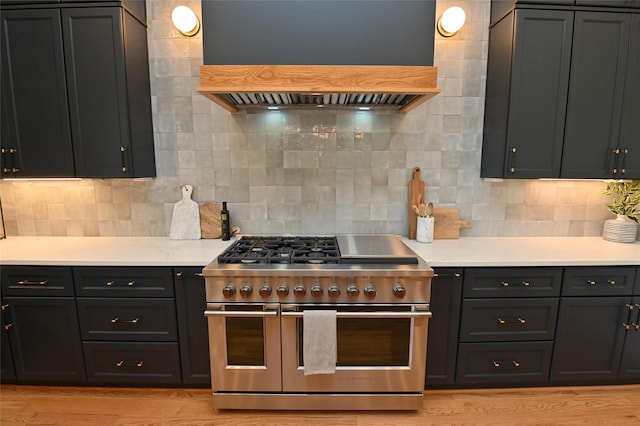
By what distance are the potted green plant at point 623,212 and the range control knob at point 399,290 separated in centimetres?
183

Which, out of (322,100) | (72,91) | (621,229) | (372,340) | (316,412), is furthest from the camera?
(621,229)

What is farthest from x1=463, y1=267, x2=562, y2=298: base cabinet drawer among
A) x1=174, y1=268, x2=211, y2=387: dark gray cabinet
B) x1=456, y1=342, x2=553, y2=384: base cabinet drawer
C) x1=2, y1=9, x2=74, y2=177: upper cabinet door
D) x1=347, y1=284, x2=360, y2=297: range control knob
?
x1=2, y1=9, x2=74, y2=177: upper cabinet door

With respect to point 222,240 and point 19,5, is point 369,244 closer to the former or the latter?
point 222,240

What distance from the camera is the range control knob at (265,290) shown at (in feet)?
5.74

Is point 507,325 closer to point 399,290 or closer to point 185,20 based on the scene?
point 399,290

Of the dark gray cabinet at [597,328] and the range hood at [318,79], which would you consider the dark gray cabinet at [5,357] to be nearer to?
the range hood at [318,79]

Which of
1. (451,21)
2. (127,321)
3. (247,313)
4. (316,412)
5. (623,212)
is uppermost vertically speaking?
(451,21)

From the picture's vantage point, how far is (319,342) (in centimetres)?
178

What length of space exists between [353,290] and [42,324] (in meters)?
1.98

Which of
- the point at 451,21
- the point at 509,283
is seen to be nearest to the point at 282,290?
the point at 509,283

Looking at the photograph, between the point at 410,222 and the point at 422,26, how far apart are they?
1310mm

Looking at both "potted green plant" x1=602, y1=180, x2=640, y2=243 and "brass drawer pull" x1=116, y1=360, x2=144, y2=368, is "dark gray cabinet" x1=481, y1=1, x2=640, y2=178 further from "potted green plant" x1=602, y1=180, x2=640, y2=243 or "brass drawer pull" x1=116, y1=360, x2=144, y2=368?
"brass drawer pull" x1=116, y1=360, x2=144, y2=368

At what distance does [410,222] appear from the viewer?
2.42 metres

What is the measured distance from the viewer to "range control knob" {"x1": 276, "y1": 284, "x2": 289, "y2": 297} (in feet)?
5.75
